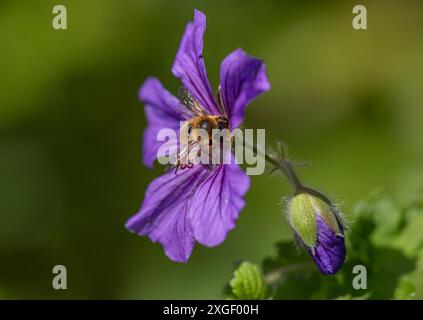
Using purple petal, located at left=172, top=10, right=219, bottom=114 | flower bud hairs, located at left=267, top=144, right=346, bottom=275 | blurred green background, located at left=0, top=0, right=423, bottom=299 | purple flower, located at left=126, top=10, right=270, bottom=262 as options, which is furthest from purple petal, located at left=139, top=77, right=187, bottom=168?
blurred green background, located at left=0, top=0, right=423, bottom=299

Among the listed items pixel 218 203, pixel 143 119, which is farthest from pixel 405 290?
pixel 143 119

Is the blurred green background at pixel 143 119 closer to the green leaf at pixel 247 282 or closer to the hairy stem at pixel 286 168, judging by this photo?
the green leaf at pixel 247 282

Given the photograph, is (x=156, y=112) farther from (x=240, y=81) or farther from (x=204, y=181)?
(x=240, y=81)

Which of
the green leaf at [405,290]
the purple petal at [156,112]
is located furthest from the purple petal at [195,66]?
the green leaf at [405,290]

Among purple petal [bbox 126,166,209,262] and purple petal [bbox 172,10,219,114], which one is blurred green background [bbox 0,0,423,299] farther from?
purple petal [bbox 172,10,219,114]

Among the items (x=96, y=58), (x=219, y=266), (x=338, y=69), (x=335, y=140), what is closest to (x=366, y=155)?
(x=335, y=140)

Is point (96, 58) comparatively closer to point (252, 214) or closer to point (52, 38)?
point (52, 38)
